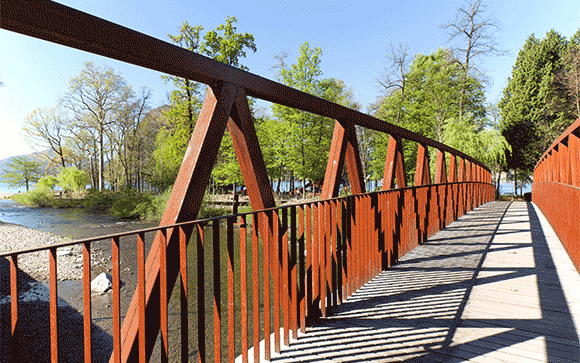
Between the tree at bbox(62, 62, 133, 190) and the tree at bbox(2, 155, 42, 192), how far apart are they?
1880 centimetres

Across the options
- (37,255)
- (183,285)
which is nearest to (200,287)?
(183,285)

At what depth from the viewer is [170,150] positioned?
18656 mm

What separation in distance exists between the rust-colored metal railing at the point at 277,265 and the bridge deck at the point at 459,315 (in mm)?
224

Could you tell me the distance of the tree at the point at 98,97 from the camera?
26.5 metres

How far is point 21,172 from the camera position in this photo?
41906mm

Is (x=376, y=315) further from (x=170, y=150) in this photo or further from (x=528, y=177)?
(x=528, y=177)

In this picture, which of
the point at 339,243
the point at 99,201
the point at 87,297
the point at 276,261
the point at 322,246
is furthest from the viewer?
the point at 99,201

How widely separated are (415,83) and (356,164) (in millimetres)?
24140

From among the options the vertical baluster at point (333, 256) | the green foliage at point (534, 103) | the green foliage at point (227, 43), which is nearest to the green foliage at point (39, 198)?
the green foliage at point (227, 43)

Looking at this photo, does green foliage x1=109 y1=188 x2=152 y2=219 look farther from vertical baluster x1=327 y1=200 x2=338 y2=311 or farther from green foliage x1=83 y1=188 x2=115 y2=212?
vertical baluster x1=327 y1=200 x2=338 y2=311

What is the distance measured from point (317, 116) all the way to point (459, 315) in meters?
19.4

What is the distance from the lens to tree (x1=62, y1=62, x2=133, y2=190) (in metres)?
26.5

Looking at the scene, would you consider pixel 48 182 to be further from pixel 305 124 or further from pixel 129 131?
pixel 305 124

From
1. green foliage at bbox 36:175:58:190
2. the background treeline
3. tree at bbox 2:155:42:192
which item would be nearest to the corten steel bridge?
the background treeline
